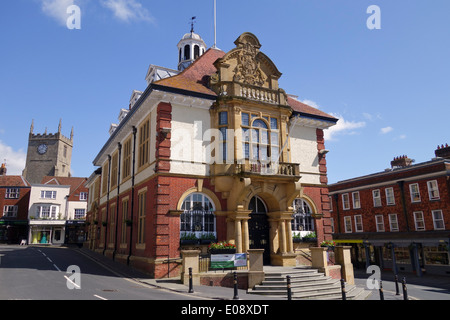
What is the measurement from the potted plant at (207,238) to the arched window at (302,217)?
18.7 ft

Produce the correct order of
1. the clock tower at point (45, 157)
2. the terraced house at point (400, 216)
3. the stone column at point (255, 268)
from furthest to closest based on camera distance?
the clock tower at point (45, 157), the terraced house at point (400, 216), the stone column at point (255, 268)

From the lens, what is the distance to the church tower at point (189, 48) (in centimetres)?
3206

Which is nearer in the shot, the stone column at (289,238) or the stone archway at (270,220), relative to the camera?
the stone archway at (270,220)

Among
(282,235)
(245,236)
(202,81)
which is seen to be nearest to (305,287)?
(245,236)

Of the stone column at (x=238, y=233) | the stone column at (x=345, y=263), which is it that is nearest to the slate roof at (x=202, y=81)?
the stone column at (x=238, y=233)

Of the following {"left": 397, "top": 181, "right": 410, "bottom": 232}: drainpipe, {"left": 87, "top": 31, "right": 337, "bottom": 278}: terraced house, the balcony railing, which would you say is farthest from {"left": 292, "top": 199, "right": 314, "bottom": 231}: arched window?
{"left": 397, "top": 181, "right": 410, "bottom": 232}: drainpipe

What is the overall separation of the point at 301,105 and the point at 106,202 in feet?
60.7

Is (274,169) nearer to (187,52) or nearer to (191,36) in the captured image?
(187,52)

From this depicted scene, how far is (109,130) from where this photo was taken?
33.5 metres

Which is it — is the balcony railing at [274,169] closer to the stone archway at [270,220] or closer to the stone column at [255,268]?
the stone archway at [270,220]

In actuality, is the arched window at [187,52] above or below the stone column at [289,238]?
above

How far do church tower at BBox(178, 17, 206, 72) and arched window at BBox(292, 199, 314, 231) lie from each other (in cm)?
1848
